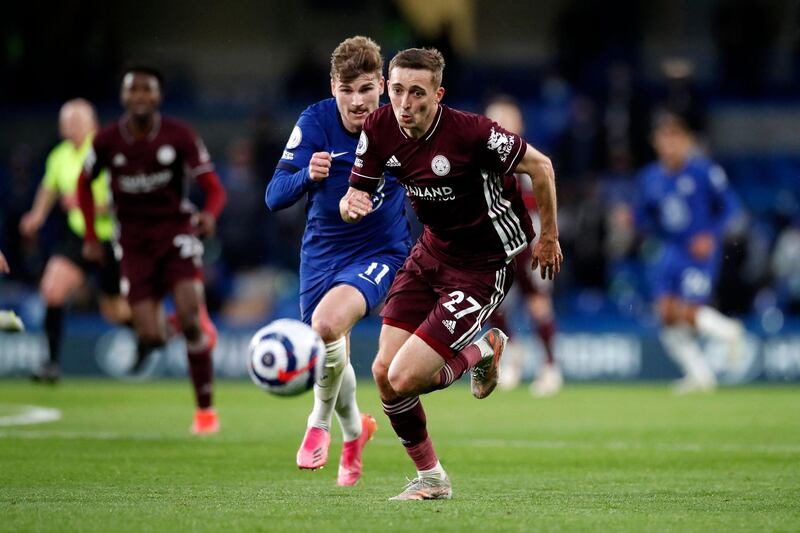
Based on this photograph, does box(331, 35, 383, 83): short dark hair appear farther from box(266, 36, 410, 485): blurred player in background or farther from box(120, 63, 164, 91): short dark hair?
box(120, 63, 164, 91): short dark hair

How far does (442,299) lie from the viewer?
6746 mm

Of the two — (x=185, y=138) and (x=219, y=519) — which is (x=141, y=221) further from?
(x=219, y=519)

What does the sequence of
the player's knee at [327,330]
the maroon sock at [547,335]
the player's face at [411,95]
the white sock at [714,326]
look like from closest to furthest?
the player's face at [411,95] < the player's knee at [327,330] < the maroon sock at [547,335] < the white sock at [714,326]

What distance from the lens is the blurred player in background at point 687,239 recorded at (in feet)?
51.1

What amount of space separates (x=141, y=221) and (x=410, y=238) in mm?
3300

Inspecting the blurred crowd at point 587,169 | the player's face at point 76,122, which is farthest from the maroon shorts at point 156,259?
the blurred crowd at point 587,169

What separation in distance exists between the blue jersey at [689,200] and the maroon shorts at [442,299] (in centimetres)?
917

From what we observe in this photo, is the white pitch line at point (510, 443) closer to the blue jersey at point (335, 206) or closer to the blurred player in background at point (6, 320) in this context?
the blurred player in background at point (6, 320)

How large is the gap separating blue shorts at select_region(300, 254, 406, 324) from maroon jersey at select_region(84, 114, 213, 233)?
2.95m

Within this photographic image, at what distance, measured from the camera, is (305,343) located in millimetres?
6383

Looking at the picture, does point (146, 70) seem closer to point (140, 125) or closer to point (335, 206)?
point (140, 125)

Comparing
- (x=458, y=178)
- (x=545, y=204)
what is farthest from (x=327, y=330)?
(x=545, y=204)

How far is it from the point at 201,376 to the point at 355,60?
3.90 m

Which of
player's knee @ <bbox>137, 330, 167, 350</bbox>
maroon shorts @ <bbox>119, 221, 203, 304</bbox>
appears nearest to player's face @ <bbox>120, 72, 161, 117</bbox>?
maroon shorts @ <bbox>119, 221, 203, 304</bbox>
